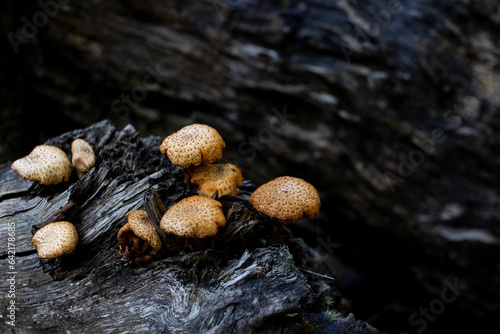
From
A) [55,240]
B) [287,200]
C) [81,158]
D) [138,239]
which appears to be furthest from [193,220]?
[81,158]

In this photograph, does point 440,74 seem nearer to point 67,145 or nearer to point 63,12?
point 67,145

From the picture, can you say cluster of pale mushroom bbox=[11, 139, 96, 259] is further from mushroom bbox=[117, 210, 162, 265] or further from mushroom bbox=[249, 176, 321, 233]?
mushroom bbox=[249, 176, 321, 233]

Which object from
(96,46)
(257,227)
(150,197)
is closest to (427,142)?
(257,227)

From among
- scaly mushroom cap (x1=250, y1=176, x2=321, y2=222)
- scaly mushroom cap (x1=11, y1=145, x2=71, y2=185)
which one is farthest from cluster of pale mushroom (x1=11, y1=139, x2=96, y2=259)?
scaly mushroom cap (x1=250, y1=176, x2=321, y2=222)

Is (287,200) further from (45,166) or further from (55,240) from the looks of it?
(45,166)

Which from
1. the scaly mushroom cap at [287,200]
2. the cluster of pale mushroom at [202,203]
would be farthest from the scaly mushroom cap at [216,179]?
the scaly mushroom cap at [287,200]
